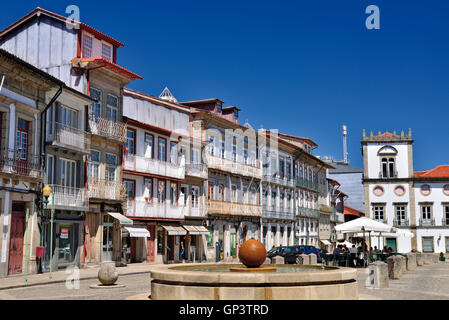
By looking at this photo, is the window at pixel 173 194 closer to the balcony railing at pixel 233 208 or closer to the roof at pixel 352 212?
the balcony railing at pixel 233 208

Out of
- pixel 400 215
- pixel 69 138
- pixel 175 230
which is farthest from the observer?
pixel 400 215

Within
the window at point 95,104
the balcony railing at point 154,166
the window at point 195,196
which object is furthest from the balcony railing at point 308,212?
the window at point 95,104

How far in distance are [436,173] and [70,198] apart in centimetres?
4982

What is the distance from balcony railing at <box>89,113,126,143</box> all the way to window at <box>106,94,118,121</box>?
0.35 m

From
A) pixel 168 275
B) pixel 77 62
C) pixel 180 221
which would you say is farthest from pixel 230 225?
pixel 168 275

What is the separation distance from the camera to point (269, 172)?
174 feet

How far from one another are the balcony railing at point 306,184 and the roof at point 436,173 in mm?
11345

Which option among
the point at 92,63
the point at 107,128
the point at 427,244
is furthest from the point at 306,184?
the point at 92,63

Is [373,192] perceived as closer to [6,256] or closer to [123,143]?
[123,143]

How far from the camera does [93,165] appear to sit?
101ft

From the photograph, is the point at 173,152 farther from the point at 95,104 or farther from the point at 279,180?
the point at 279,180

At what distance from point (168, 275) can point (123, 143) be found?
73.1ft

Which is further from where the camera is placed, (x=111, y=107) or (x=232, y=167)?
(x=232, y=167)

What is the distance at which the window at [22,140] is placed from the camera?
2492 centimetres
